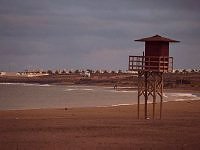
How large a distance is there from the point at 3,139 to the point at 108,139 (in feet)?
14.3

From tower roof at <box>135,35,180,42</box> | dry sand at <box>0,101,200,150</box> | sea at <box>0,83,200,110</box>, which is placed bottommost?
sea at <box>0,83,200,110</box>

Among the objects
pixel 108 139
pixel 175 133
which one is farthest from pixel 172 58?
pixel 108 139

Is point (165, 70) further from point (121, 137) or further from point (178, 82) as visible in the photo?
point (178, 82)

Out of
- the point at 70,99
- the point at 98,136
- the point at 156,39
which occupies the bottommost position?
the point at 70,99

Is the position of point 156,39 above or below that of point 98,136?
above

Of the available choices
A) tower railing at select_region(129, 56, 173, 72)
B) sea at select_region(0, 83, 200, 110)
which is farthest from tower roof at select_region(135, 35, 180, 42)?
sea at select_region(0, 83, 200, 110)

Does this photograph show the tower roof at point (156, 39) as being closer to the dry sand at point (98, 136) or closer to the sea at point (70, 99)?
the dry sand at point (98, 136)

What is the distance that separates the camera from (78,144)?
19.0 m

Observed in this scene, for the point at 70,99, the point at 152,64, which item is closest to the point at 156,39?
the point at 152,64

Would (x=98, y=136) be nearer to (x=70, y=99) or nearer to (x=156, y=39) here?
(x=156, y=39)

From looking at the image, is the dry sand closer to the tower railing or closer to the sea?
the tower railing

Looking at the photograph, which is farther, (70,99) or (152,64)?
(70,99)

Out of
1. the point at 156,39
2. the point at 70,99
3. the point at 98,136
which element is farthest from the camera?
the point at 70,99

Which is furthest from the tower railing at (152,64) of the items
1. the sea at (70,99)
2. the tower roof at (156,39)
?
the sea at (70,99)
